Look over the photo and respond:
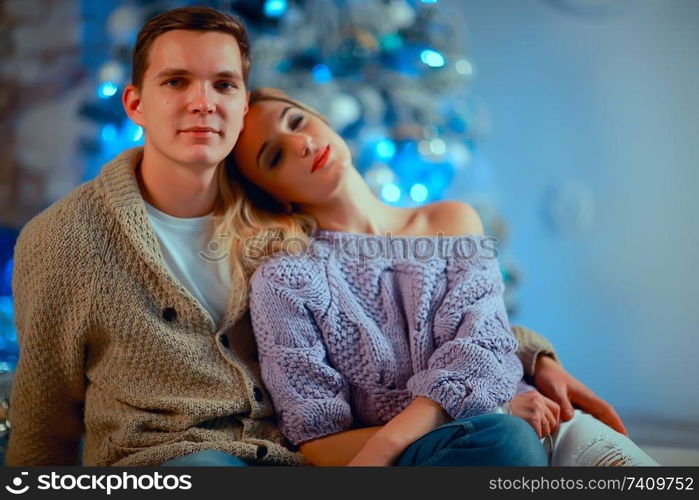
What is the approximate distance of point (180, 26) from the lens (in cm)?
134

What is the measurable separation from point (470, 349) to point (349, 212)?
14.9 inches

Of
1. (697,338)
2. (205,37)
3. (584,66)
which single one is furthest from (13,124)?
(697,338)

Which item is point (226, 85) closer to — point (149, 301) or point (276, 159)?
point (276, 159)

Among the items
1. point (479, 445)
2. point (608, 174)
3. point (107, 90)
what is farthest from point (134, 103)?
point (608, 174)

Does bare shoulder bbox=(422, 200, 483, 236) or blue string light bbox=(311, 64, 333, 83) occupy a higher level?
blue string light bbox=(311, 64, 333, 83)

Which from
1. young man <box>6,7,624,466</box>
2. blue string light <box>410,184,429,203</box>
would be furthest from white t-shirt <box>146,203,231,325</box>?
blue string light <box>410,184,429,203</box>

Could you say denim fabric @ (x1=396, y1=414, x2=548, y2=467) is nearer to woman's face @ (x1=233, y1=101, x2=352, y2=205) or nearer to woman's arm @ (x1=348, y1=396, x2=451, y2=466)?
woman's arm @ (x1=348, y1=396, x2=451, y2=466)

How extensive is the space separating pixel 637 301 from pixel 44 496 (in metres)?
2.09

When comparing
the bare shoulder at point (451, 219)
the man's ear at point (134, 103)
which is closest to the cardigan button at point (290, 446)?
the bare shoulder at point (451, 219)

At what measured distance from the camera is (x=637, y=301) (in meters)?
2.69

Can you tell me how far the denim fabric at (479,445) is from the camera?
1145 mm

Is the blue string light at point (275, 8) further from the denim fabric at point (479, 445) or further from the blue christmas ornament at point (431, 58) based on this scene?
the denim fabric at point (479, 445)

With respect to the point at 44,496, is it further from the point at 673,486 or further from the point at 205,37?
the point at 673,486

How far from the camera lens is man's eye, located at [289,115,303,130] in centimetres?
146
